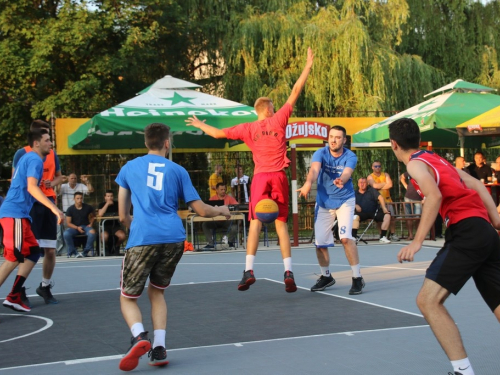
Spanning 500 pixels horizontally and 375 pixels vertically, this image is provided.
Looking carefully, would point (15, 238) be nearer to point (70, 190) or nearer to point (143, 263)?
point (143, 263)

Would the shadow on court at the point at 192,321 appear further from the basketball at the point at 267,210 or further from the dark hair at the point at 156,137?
the dark hair at the point at 156,137

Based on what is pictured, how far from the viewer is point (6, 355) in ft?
20.9

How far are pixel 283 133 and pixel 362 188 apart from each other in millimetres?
8712

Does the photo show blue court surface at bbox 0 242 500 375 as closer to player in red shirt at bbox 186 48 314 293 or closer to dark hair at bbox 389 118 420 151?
player in red shirt at bbox 186 48 314 293

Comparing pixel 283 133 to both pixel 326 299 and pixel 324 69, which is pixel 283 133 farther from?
pixel 324 69

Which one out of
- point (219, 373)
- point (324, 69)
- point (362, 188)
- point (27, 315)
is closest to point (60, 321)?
point (27, 315)

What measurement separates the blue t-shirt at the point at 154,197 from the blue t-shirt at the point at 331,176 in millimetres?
3802

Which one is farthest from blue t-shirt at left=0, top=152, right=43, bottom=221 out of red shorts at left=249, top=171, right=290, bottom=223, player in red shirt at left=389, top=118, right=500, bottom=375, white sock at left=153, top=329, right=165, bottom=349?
player in red shirt at left=389, top=118, right=500, bottom=375

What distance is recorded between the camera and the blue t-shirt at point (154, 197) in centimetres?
580

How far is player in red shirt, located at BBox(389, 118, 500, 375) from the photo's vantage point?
477 cm

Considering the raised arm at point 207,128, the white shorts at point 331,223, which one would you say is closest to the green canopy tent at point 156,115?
the raised arm at point 207,128

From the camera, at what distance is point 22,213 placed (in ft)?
28.2

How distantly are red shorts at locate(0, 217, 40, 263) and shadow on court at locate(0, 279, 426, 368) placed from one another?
677 mm

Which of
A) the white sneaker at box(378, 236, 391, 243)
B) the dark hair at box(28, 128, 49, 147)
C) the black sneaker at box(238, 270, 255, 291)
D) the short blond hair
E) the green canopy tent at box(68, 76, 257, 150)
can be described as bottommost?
the white sneaker at box(378, 236, 391, 243)
